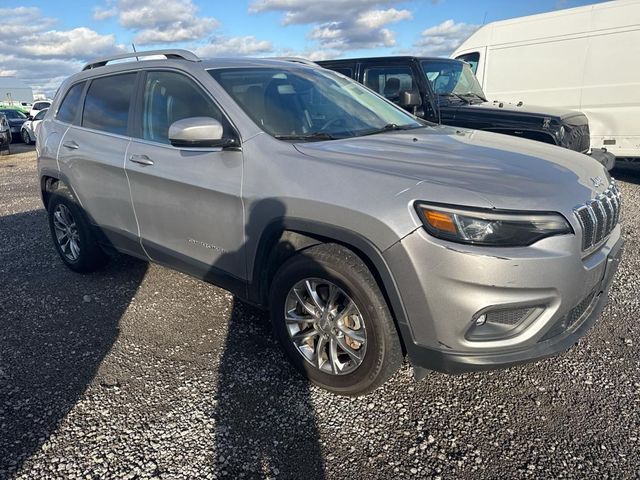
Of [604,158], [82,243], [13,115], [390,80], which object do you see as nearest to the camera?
[82,243]

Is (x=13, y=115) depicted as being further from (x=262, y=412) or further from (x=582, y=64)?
(x=262, y=412)

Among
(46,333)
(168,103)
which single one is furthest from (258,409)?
(168,103)

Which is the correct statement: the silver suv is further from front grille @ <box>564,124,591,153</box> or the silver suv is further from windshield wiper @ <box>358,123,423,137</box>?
front grille @ <box>564,124,591,153</box>

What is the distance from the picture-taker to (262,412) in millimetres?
2627

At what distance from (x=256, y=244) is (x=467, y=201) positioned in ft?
4.10

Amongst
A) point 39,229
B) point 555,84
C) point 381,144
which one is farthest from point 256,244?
point 555,84

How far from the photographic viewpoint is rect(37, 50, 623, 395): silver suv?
7.09 feet

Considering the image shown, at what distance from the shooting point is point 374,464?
2.28 meters

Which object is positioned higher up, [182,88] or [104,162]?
[182,88]

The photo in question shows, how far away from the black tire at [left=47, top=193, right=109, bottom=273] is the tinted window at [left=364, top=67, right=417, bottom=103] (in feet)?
13.9

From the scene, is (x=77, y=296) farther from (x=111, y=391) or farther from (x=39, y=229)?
(x=39, y=229)

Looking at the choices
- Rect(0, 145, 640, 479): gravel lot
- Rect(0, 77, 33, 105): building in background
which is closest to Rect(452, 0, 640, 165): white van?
Rect(0, 145, 640, 479): gravel lot

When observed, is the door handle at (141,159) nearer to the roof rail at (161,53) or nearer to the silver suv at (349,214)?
the silver suv at (349,214)

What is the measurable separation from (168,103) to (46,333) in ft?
6.23
